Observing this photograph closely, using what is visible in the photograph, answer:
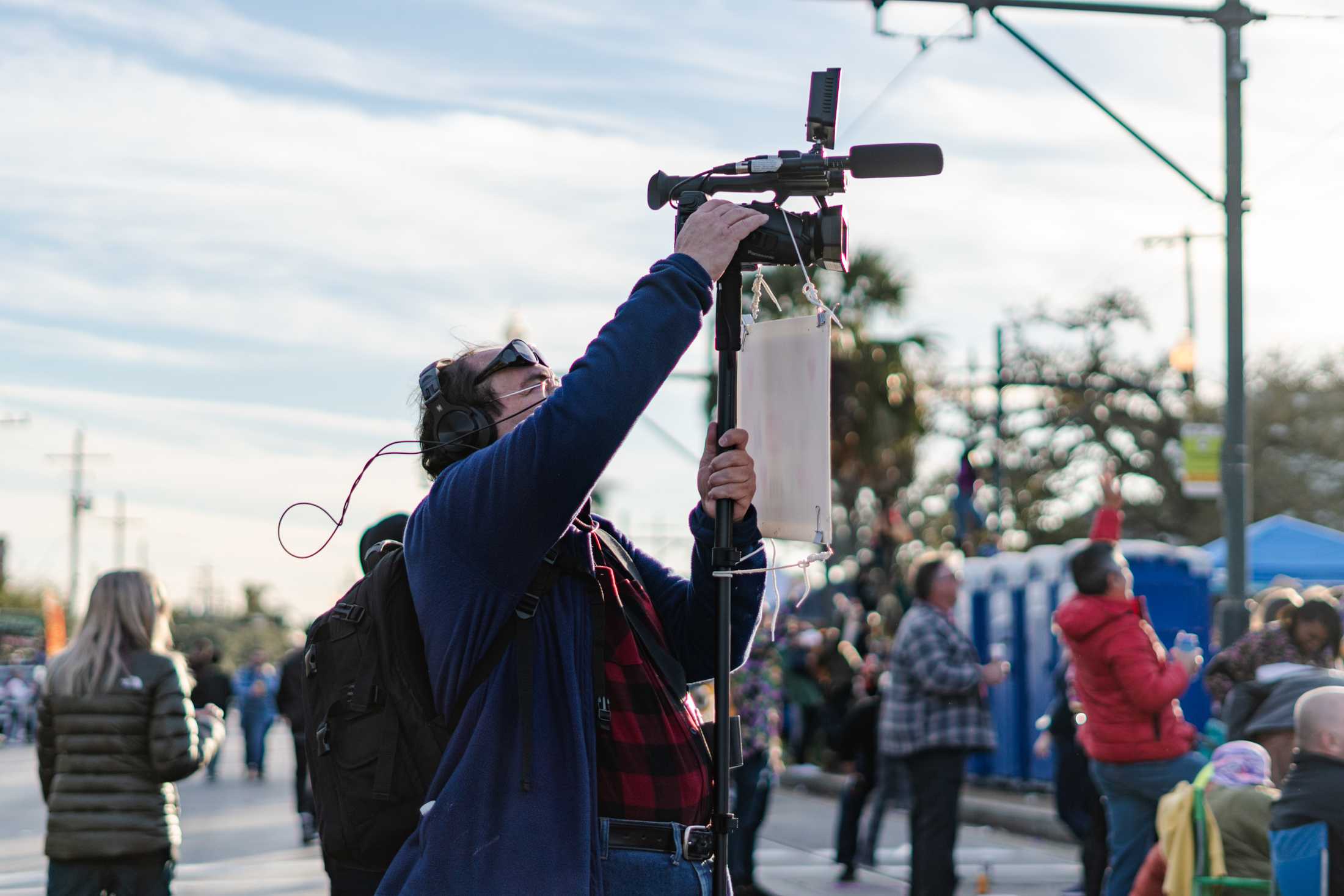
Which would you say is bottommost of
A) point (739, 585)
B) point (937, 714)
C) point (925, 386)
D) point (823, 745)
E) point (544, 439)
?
point (823, 745)

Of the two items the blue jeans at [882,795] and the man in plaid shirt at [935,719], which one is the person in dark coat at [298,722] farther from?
the man in plaid shirt at [935,719]

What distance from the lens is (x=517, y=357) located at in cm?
262

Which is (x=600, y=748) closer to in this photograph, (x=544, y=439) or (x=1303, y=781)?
(x=544, y=439)

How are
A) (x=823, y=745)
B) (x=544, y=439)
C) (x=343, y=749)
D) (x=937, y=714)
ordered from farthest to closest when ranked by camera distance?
1. (x=823, y=745)
2. (x=937, y=714)
3. (x=343, y=749)
4. (x=544, y=439)

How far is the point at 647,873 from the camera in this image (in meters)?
2.32

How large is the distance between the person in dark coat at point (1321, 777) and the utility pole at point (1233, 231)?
4751 mm

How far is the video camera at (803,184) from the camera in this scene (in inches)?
98.0

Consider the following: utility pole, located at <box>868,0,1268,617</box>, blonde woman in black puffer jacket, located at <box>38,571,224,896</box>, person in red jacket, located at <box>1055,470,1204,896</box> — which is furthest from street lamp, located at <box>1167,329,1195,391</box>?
blonde woman in black puffer jacket, located at <box>38,571,224,896</box>

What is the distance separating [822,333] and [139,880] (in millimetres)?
3837

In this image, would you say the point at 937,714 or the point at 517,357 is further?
the point at 937,714

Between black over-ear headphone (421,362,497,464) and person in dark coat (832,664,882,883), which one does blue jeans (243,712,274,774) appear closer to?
person in dark coat (832,664,882,883)

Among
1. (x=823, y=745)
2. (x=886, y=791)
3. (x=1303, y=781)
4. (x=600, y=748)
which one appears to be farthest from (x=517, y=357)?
(x=823, y=745)

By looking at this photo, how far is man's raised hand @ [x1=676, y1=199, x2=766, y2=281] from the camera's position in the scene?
2412mm

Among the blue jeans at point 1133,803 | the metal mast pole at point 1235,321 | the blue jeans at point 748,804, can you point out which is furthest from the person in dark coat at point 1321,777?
the metal mast pole at point 1235,321
